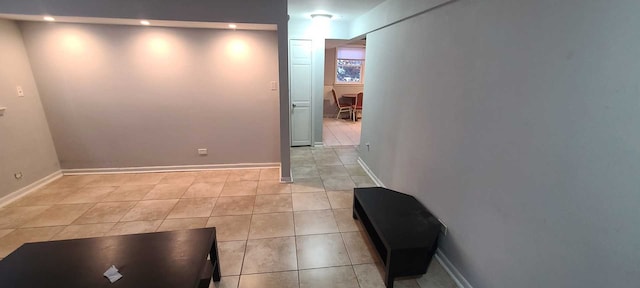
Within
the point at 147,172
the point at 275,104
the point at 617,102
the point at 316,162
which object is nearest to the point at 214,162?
the point at 147,172

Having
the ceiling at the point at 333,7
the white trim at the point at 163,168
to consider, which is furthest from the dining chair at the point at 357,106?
the white trim at the point at 163,168

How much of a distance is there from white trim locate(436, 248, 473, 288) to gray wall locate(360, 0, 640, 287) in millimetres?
51

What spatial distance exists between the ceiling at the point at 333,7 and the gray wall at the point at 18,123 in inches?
125

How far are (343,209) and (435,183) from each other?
41.6 inches

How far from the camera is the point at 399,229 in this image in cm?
197

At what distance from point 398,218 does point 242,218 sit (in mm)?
1539

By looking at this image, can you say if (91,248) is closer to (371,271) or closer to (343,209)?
(371,271)

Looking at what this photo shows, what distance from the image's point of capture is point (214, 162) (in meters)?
3.96

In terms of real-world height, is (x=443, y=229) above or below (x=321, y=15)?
below

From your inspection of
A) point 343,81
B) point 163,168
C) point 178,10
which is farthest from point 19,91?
point 343,81

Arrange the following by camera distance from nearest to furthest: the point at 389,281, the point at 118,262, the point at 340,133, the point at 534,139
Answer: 1. the point at 534,139
2. the point at 118,262
3. the point at 389,281
4. the point at 340,133

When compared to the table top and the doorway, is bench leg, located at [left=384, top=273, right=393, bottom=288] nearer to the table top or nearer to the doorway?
the table top

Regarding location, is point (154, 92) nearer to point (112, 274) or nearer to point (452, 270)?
point (112, 274)

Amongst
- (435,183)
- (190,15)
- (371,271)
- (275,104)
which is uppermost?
(190,15)
